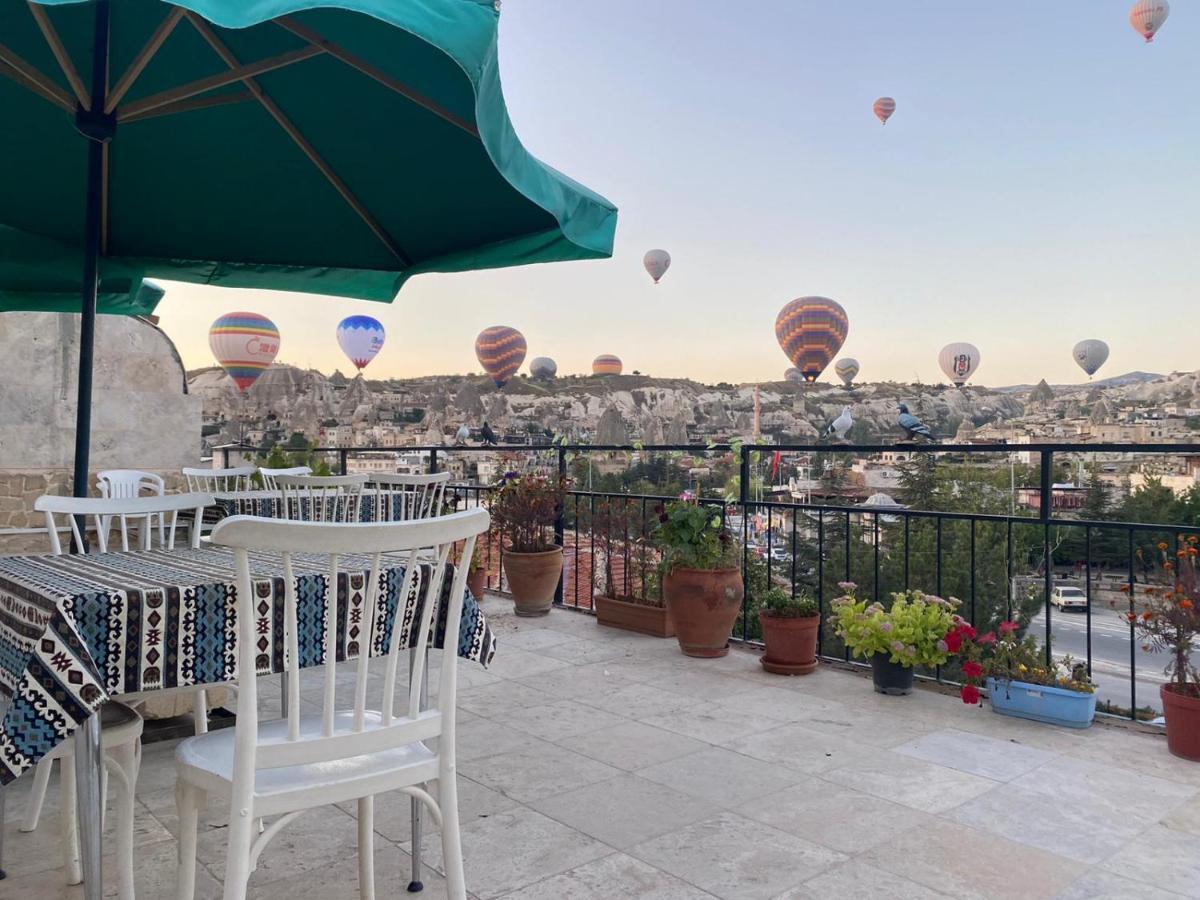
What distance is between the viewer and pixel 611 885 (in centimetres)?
196

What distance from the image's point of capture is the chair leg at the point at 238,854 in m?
1.34

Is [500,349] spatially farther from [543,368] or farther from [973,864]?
[973,864]

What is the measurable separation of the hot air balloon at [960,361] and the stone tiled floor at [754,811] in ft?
78.1

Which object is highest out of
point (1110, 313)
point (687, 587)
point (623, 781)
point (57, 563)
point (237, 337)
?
point (1110, 313)

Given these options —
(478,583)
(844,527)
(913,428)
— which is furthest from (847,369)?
(478,583)

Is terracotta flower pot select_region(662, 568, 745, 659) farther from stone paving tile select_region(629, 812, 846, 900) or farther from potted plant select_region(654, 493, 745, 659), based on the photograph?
stone paving tile select_region(629, 812, 846, 900)

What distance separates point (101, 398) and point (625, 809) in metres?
4.78

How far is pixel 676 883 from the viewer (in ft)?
6.46

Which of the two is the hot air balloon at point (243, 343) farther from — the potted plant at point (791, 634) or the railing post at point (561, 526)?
the potted plant at point (791, 634)

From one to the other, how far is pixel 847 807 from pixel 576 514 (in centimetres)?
346

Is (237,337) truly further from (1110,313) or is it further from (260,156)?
(1110,313)

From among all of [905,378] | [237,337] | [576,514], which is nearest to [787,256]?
[905,378]

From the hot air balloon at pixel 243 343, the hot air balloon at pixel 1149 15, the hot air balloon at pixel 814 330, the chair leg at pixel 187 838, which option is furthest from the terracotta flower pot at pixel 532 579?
the hot air balloon at pixel 1149 15

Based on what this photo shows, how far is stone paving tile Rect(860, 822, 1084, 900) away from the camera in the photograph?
1.95 metres
